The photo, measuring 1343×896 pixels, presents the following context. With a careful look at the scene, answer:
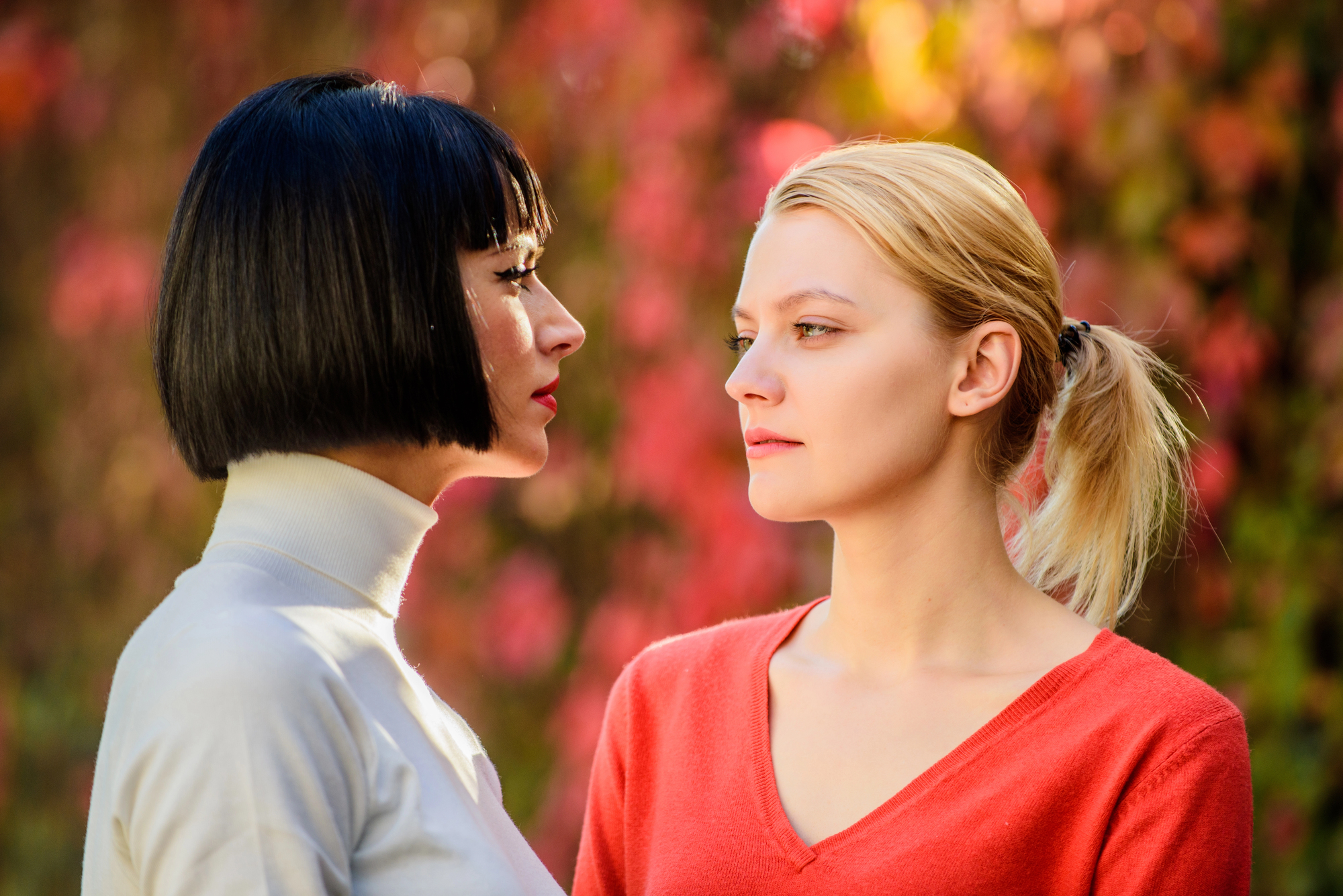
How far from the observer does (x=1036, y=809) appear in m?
1.42

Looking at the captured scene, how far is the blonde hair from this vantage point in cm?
157

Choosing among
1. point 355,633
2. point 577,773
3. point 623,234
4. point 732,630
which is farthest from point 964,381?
point 577,773

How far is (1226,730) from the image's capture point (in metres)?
1.41

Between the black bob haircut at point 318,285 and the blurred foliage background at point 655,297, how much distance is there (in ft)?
3.08

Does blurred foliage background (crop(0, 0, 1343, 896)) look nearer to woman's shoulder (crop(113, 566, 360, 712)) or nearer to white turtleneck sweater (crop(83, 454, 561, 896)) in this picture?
white turtleneck sweater (crop(83, 454, 561, 896))

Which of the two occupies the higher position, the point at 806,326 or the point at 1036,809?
the point at 806,326

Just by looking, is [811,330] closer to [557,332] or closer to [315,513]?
[557,332]

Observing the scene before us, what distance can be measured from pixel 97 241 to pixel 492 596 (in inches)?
65.1

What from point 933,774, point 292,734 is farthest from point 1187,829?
point 292,734

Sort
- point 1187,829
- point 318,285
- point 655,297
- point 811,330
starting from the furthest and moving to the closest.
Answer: point 655,297 → point 811,330 → point 1187,829 → point 318,285

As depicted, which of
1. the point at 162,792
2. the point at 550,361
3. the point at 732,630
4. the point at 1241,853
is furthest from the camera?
the point at 732,630

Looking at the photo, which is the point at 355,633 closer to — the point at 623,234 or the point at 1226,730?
the point at 1226,730

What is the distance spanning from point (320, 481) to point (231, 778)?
1.12ft

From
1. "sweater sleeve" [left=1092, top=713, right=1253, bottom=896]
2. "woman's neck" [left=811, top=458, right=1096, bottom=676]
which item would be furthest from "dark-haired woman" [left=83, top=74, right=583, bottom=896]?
"sweater sleeve" [left=1092, top=713, right=1253, bottom=896]
